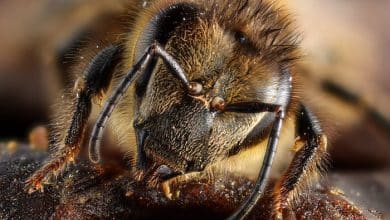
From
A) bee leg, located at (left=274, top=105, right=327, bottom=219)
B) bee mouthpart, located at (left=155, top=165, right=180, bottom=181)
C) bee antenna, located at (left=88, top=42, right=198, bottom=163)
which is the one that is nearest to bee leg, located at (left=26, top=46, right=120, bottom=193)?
bee antenna, located at (left=88, top=42, right=198, bottom=163)

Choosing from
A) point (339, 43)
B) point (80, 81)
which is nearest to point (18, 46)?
point (339, 43)

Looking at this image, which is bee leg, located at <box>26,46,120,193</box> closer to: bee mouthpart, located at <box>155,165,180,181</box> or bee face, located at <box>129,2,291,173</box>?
bee face, located at <box>129,2,291,173</box>

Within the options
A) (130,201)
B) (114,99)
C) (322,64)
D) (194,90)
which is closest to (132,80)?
(114,99)

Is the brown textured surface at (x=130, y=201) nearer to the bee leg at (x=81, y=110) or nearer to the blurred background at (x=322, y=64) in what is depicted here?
the bee leg at (x=81, y=110)

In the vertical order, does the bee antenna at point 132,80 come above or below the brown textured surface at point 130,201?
above

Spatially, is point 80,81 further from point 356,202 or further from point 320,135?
point 356,202

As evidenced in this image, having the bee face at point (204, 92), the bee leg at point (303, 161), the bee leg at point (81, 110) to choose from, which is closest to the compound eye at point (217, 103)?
the bee face at point (204, 92)

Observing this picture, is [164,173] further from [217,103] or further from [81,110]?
[81,110]
